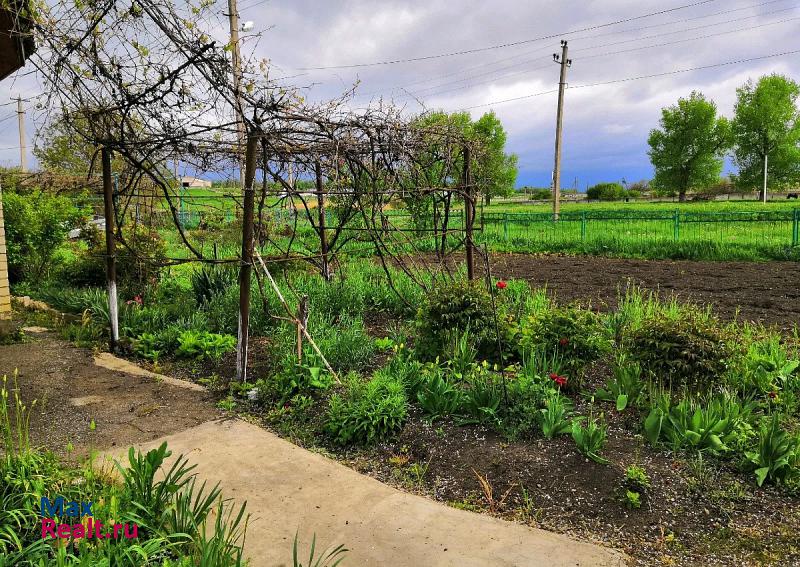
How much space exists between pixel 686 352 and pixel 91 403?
4411mm

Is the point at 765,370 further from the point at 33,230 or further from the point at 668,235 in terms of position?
the point at 668,235

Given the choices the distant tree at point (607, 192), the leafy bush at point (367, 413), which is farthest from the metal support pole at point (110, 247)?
the distant tree at point (607, 192)

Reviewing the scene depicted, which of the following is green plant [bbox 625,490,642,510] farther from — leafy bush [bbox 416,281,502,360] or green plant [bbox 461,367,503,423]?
leafy bush [bbox 416,281,502,360]

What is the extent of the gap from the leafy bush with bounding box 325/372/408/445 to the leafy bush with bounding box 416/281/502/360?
0.91 meters

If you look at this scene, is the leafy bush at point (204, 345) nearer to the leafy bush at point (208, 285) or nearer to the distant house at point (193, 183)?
the leafy bush at point (208, 285)

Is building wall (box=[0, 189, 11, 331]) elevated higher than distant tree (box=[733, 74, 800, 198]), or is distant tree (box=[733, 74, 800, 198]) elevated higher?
distant tree (box=[733, 74, 800, 198])

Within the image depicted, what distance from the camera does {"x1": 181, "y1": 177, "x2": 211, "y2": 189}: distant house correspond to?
22.9ft

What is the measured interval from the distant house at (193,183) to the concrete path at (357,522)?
14.2ft

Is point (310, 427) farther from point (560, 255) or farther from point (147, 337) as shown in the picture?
point (560, 255)

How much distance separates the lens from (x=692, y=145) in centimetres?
5466

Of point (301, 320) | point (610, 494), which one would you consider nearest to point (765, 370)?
point (610, 494)

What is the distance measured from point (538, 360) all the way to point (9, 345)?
18.2 feet

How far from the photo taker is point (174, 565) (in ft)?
6.81

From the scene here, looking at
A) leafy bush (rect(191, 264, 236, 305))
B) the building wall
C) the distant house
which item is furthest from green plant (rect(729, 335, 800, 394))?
the building wall
